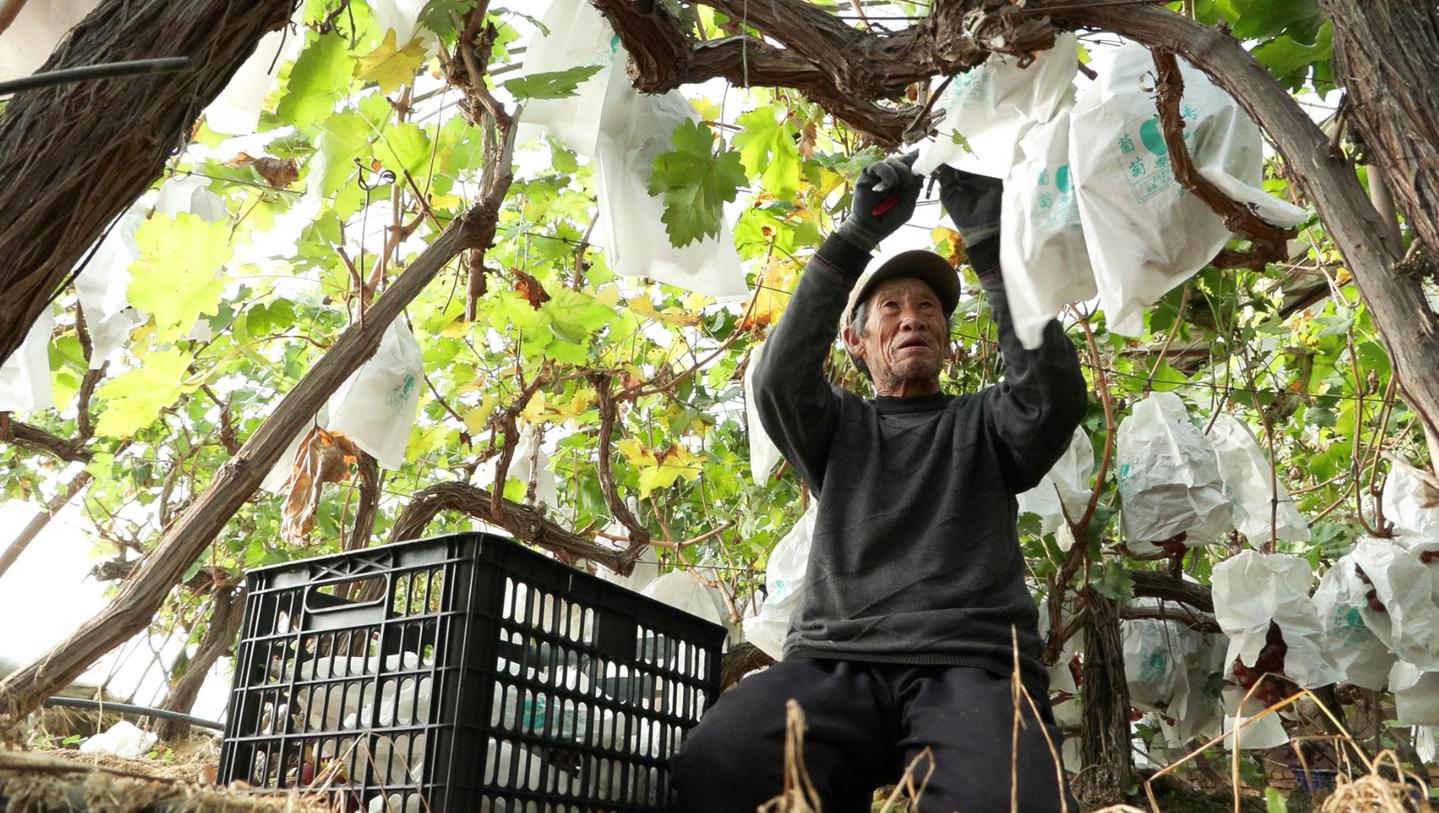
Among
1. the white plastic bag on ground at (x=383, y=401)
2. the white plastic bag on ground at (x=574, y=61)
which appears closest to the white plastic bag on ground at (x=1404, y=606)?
the white plastic bag on ground at (x=574, y=61)

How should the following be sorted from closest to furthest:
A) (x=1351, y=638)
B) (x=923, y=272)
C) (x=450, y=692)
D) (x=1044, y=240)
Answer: (x=450, y=692) < (x=1044, y=240) < (x=923, y=272) < (x=1351, y=638)

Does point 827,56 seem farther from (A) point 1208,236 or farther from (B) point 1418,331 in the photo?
(B) point 1418,331

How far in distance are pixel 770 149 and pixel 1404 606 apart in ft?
4.70

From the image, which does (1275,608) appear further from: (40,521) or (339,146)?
(40,521)

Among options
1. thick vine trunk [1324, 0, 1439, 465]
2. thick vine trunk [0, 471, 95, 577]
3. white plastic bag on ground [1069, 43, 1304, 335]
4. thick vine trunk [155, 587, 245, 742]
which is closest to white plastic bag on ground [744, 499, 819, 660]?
white plastic bag on ground [1069, 43, 1304, 335]

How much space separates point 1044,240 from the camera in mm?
1386

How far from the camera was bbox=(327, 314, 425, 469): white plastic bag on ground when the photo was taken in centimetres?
216

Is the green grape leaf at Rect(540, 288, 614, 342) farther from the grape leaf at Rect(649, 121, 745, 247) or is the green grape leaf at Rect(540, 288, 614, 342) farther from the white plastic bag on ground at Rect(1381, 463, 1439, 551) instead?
the white plastic bag on ground at Rect(1381, 463, 1439, 551)

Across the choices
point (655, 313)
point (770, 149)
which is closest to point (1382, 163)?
point (770, 149)

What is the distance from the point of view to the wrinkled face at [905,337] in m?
1.86

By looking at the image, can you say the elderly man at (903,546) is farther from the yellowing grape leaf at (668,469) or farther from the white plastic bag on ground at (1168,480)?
the yellowing grape leaf at (668,469)

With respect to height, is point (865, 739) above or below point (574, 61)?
below

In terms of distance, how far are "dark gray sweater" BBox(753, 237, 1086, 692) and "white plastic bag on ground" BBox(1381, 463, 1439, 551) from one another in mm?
832

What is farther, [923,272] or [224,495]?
[923,272]
